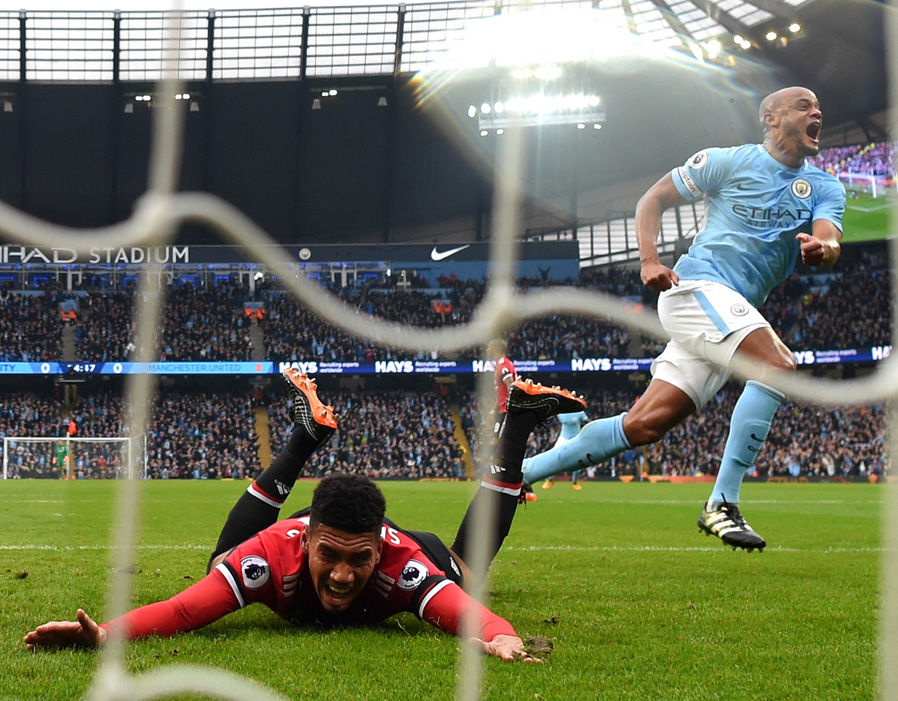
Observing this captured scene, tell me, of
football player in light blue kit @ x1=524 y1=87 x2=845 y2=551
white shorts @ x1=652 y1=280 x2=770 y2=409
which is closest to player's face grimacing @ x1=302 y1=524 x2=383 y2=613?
football player in light blue kit @ x1=524 y1=87 x2=845 y2=551

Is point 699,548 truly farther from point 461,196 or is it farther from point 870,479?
point 461,196

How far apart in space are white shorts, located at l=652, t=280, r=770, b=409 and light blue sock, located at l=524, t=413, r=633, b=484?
0.34 metres

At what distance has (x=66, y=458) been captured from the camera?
863 inches

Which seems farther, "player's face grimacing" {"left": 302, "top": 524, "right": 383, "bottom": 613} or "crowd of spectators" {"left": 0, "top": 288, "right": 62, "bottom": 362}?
"crowd of spectators" {"left": 0, "top": 288, "right": 62, "bottom": 362}

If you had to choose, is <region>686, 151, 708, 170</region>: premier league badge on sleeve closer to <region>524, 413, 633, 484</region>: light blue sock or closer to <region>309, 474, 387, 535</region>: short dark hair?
<region>524, 413, 633, 484</region>: light blue sock

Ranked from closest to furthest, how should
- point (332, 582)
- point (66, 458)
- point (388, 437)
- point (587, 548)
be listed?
point (332, 582) < point (587, 548) < point (66, 458) < point (388, 437)

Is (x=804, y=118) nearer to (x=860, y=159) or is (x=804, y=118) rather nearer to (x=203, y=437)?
(x=860, y=159)

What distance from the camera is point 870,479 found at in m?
25.4

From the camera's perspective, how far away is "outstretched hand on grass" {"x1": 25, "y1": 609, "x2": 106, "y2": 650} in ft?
10.0

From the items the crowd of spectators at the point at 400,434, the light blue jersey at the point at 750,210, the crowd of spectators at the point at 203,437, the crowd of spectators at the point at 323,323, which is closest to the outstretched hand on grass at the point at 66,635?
the light blue jersey at the point at 750,210

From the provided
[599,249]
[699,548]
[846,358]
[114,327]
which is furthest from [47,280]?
[699,548]

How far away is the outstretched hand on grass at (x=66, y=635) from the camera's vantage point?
3.06 m

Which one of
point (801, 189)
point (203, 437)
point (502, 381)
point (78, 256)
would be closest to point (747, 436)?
point (801, 189)

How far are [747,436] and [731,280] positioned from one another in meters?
0.77
